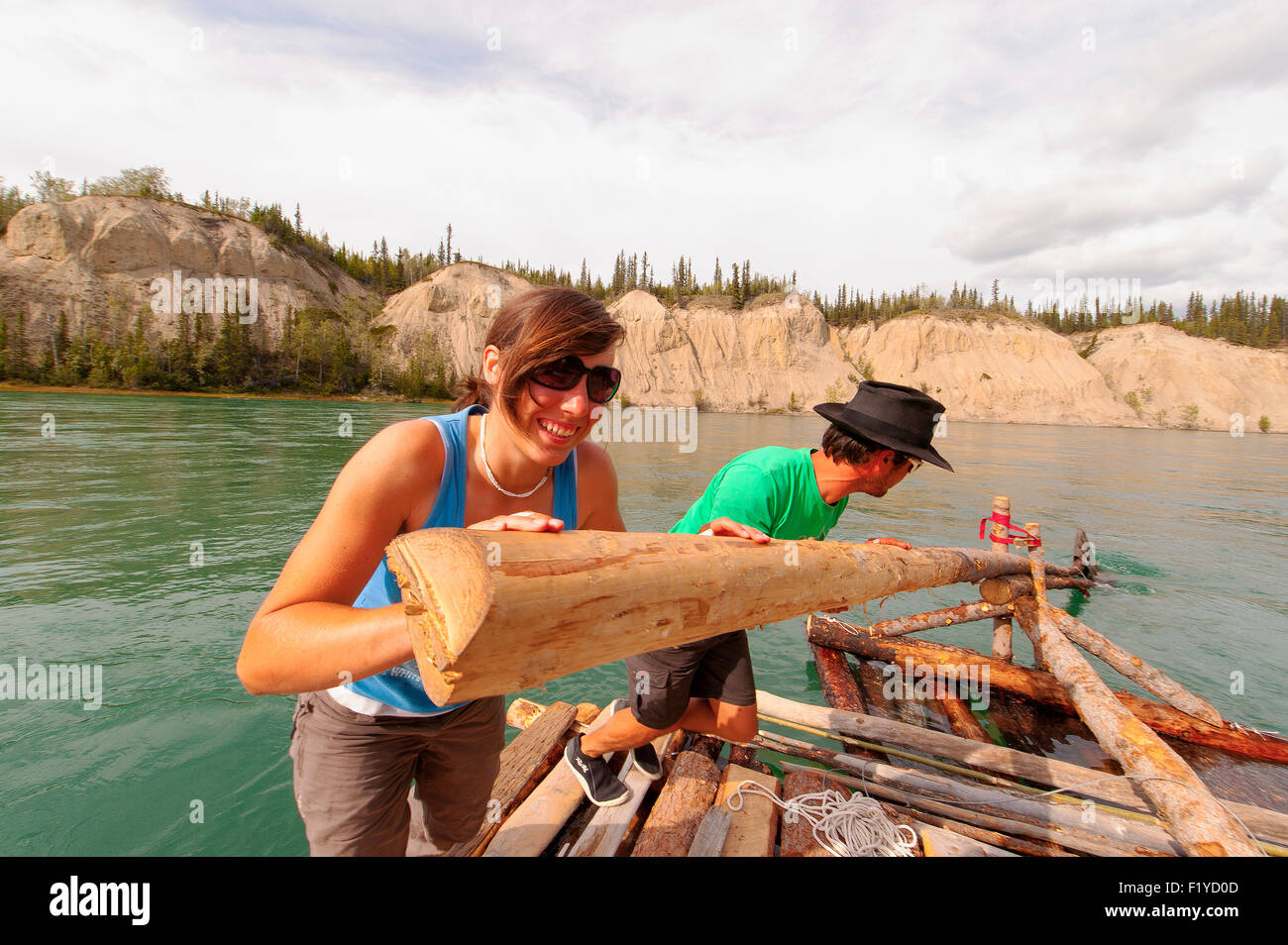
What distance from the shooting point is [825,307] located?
297 ft

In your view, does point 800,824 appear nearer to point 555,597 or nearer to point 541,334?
point 555,597

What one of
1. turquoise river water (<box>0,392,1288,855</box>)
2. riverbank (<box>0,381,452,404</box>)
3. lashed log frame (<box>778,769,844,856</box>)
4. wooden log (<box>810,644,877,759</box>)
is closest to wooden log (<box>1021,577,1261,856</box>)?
wooden log (<box>810,644,877,759</box>)

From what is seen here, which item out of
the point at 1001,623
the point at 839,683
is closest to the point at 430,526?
the point at 839,683

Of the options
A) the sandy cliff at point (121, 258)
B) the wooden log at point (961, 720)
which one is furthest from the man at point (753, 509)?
the sandy cliff at point (121, 258)

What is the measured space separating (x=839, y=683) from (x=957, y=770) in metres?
1.34

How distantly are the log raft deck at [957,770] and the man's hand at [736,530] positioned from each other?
0.25 m

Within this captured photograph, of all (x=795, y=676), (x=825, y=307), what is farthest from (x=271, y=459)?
(x=825, y=307)

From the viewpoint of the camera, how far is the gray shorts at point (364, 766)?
1.90 m

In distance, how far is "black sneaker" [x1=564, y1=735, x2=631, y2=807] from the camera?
3.03 meters

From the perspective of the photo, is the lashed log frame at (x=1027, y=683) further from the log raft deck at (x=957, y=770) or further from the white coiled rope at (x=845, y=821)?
the white coiled rope at (x=845, y=821)

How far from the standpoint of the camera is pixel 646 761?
11.0 ft

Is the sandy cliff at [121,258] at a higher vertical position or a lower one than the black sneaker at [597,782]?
higher

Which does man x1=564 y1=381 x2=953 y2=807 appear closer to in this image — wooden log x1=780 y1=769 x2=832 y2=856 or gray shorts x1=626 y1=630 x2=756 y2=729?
gray shorts x1=626 y1=630 x2=756 y2=729
